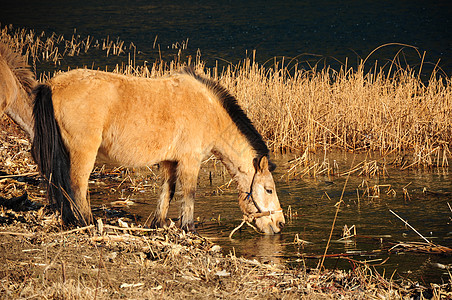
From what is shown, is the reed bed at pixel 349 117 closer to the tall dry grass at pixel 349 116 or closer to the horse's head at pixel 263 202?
the tall dry grass at pixel 349 116

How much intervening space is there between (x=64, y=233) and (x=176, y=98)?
6.79ft

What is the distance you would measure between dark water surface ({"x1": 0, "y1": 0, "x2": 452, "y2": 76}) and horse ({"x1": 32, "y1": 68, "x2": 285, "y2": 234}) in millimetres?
20579

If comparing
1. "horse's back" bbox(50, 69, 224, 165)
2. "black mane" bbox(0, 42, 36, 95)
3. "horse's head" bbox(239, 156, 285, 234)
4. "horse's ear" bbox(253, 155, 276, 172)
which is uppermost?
"black mane" bbox(0, 42, 36, 95)

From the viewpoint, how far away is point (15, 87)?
6.55 meters

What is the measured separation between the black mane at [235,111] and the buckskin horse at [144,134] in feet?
0.04

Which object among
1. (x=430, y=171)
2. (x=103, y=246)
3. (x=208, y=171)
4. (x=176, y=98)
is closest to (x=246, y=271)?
(x=103, y=246)

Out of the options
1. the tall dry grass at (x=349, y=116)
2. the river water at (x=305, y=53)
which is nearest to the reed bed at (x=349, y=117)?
the tall dry grass at (x=349, y=116)

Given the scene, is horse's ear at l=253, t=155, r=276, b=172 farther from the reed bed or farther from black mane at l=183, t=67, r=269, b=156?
the reed bed

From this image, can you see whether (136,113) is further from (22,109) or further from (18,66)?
(18,66)

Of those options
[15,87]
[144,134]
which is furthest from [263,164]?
[15,87]

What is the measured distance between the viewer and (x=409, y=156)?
11039mm

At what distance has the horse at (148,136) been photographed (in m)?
5.80

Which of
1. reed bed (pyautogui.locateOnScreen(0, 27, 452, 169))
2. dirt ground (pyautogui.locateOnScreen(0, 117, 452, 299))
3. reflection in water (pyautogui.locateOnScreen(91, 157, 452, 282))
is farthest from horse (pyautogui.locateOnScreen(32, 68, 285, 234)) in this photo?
reed bed (pyautogui.locateOnScreen(0, 27, 452, 169))

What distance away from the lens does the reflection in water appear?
579 cm
